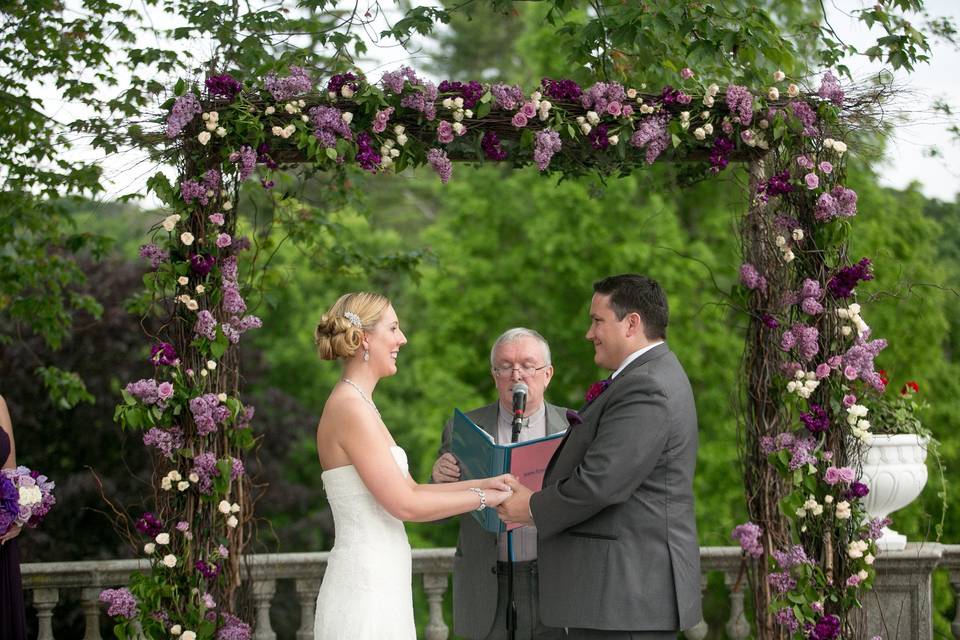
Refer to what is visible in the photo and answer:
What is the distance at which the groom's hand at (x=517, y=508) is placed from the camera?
3908 mm

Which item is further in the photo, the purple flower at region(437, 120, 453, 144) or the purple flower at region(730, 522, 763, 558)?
the purple flower at region(730, 522, 763, 558)

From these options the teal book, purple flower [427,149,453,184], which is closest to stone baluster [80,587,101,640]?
the teal book

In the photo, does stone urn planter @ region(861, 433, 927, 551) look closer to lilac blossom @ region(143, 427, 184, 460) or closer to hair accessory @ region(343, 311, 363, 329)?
hair accessory @ region(343, 311, 363, 329)

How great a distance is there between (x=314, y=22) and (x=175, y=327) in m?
2.56

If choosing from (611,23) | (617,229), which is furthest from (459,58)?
(611,23)

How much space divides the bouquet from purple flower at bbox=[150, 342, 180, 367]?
63 centimetres

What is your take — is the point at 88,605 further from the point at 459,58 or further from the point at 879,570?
the point at 459,58

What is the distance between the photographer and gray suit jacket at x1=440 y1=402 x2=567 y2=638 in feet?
14.5

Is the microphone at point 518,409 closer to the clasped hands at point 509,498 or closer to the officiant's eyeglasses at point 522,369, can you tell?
the clasped hands at point 509,498

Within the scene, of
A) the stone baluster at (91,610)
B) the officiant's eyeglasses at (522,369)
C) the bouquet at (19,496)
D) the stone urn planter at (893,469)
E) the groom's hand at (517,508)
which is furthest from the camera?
the stone baluster at (91,610)

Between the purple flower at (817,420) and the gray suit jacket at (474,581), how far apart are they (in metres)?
1.41

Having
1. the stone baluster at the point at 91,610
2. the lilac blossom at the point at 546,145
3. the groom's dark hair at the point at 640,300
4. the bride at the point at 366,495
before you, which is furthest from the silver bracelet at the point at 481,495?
the stone baluster at the point at 91,610

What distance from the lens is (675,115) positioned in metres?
4.67

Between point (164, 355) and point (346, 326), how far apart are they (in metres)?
0.99
